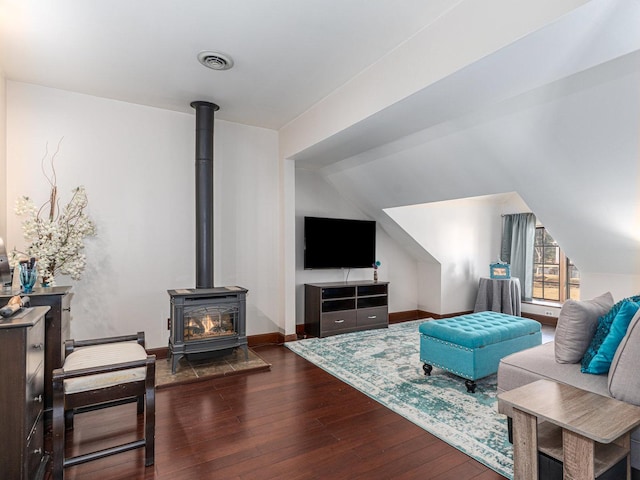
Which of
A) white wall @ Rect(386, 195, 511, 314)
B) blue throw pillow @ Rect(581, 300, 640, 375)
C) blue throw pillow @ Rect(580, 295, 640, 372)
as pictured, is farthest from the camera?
white wall @ Rect(386, 195, 511, 314)

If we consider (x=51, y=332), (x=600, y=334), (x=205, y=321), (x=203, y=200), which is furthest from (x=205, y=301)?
(x=600, y=334)

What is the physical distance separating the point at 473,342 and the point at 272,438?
1.81m

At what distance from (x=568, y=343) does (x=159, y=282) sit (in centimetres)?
380

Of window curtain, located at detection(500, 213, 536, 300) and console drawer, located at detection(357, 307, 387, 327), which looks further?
window curtain, located at detection(500, 213, 536, 300)

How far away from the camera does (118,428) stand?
96.4 inches

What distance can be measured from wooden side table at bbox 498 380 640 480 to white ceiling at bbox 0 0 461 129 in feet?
7.56

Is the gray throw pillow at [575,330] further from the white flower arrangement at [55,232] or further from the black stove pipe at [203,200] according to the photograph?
the white flower arrangement at [55,232]

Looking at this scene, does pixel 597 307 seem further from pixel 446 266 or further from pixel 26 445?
pixel 446 266

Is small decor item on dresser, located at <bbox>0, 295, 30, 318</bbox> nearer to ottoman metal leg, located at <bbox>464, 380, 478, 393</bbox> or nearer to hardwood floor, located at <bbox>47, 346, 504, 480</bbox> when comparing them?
hardwood floor, located at <bbox>47, 346, 504, 480</bbox>

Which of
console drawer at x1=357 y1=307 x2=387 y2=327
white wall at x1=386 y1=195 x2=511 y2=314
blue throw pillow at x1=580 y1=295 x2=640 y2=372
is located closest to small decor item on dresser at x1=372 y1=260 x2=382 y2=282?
console drawer at x1=357 y1=307 x2=387 y2=327

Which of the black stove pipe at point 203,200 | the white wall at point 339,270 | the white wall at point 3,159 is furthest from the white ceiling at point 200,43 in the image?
A: the white wall at point 339,270

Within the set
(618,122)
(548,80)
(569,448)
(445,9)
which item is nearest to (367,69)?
(445,9)

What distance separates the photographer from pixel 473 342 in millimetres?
2986

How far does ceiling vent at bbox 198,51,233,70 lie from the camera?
9.15 feet
